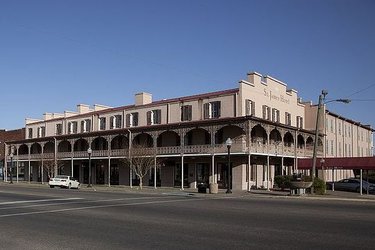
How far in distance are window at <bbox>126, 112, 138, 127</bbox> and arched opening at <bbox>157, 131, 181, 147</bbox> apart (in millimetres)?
4266

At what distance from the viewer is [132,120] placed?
53531 mm

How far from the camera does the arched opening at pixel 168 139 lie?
49.0 metres

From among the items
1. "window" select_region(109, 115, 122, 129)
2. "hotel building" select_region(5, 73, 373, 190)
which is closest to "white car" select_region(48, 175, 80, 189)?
"hotel building" select_region(5, 73, 373, 190)

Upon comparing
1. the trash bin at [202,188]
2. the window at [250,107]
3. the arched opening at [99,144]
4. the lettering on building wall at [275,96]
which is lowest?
the trash bin at [202,188]

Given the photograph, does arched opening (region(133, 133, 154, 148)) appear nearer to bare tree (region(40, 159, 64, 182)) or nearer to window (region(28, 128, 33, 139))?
bare tree (region(40, 159, 64, 182))

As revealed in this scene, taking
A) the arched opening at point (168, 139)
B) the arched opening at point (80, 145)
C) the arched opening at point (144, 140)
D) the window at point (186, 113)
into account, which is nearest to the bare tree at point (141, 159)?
the arched opening at point (168, 139)

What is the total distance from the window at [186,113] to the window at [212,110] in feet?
6.60

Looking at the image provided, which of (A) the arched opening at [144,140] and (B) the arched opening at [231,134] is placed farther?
(A) the arched opening at [144,140]

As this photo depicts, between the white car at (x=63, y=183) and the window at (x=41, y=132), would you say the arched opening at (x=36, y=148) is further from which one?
the white car at (x=63, y=183)

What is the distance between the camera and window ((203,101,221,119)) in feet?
148

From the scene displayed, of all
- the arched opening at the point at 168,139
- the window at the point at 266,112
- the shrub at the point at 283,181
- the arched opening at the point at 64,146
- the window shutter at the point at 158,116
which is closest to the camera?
the shrub at the point at 283,181

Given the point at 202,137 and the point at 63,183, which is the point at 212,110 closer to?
the point at 202,137

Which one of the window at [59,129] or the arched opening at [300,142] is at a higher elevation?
the window at [59,129]

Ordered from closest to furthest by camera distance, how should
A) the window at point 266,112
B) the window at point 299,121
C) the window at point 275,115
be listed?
the window at point 266,112, the window at point 275,115, the window at point 299,121
